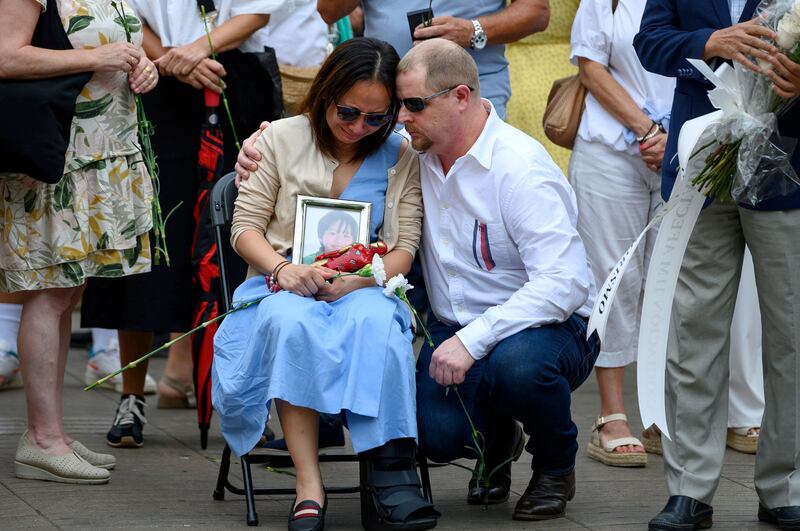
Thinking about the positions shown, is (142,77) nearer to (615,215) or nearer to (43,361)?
(43,361)

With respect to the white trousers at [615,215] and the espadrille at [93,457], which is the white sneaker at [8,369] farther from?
the white trousers at [615,215]

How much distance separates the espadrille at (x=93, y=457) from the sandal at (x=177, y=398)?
1218 mm

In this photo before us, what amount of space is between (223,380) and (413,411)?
60 cm

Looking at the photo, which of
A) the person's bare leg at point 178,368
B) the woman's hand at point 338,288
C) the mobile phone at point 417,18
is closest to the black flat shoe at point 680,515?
the woman's hand at point 338,288

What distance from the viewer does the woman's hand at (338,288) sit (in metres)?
4.23

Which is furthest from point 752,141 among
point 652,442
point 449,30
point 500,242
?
point 652,442

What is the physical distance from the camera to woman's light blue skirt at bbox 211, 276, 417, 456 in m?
4.00

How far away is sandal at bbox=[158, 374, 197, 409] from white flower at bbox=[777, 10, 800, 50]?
3.40 m

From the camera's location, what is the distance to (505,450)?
4.54 metres

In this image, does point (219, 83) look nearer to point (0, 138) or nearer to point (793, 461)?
point (0, 138)

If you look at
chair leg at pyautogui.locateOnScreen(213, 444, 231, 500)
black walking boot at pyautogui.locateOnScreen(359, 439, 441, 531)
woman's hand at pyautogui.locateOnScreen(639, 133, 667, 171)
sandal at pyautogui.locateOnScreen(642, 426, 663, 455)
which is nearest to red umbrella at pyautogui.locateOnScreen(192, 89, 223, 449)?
chair leg at pyautogui.locateOnScreen(213, 444, 231, 500)

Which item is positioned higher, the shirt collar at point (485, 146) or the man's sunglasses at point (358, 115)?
the man's sunglasses at point (358, 115)

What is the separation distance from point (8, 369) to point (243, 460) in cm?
255

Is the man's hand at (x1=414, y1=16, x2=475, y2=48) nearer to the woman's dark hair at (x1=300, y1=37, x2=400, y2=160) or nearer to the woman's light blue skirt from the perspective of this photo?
the woman's dark hair at (x1=300, y1=37, x2=400, y2=160)
